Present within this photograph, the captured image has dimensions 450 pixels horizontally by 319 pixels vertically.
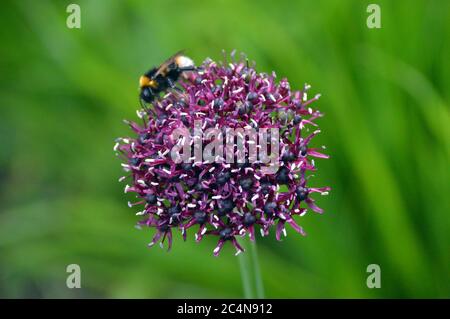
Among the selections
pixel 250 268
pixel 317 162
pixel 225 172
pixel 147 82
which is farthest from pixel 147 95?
pixel 317 162

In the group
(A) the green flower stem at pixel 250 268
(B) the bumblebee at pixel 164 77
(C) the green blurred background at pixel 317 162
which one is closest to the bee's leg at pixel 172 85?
(B) the bumblebee at pixel 164 77

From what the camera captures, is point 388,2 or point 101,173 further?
point 101,173

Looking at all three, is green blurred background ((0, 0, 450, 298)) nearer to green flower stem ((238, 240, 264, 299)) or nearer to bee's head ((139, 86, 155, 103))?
green flower stem ((238, 240, 264, 299))

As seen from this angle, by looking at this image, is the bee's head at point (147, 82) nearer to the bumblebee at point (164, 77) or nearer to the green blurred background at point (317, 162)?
the bumblebee at point (164, 77)

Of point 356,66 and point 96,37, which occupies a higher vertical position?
point 96,37
